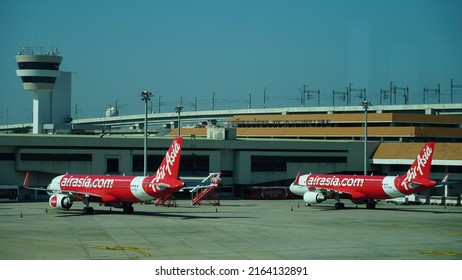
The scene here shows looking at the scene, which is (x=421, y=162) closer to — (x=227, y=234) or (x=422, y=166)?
(x=422, y=166)

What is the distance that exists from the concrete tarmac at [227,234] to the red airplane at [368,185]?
8.94 feet

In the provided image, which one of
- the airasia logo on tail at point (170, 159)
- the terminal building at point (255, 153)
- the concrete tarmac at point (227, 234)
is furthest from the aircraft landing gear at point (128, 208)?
the terminal building at point (255, 153)

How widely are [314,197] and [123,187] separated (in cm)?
2628

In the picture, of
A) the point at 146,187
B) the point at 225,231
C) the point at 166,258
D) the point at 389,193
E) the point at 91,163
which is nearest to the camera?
the point at 166,258

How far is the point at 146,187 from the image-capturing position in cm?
7600

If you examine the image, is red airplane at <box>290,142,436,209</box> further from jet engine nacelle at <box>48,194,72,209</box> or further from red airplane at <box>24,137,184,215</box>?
jet engine nacelle at <box>48,194,72,209</box>

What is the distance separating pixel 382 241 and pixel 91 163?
62.3 m

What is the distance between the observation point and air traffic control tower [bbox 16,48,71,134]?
175375mm

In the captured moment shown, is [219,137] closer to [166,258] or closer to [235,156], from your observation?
[235,156]

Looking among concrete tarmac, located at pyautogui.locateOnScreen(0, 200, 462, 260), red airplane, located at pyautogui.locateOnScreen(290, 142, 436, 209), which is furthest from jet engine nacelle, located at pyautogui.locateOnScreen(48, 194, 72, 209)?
red airplane, located at pyautogui.locateOnScreen(290, 142, 436, 209)

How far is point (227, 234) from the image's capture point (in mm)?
60094

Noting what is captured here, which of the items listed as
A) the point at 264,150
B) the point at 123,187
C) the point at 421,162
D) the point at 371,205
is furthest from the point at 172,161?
Result: the point at 264,150

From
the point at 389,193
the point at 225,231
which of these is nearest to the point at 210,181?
the point at 389,193

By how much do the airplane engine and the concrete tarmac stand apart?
4235 millimetres
